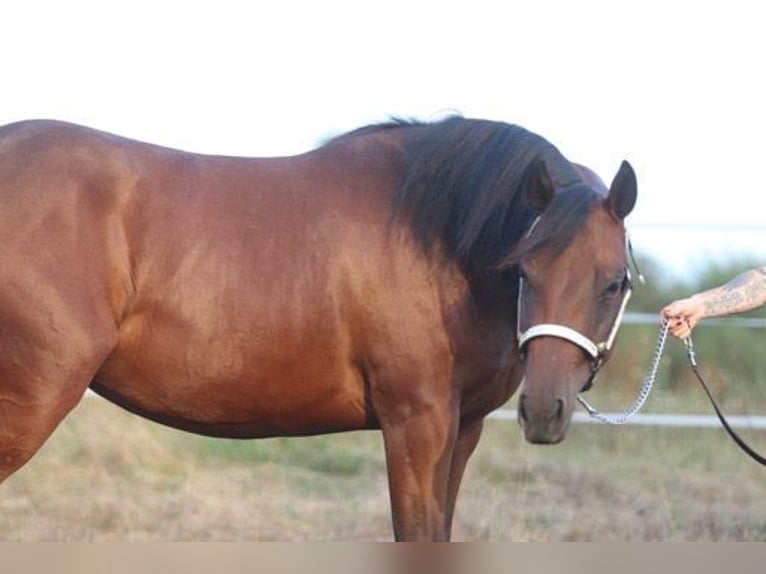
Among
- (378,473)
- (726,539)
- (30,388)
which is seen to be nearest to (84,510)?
(378,473)

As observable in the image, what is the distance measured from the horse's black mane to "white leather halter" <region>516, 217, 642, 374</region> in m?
0.17

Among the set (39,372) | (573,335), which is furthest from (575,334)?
(39,372)

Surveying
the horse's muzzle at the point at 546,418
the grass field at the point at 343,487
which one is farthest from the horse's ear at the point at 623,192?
the grass field at the point at 343,487

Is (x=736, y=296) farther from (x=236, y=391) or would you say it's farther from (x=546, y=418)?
(x=236, y=391)

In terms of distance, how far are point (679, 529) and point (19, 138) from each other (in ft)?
13.0

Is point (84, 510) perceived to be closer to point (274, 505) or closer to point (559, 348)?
point (274, 505)

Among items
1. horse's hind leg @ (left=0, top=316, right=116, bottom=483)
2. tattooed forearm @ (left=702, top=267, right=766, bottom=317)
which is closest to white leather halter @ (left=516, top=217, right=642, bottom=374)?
tattooed forearm @ (left=702, top=267, right=766, bottom=317)

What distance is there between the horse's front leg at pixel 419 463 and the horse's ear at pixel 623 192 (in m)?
0.87

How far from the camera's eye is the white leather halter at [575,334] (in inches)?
163

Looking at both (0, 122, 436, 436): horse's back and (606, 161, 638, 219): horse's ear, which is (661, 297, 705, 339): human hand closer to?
(606, 161, 638, 219): horse's ear

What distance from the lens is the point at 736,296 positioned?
4.53m

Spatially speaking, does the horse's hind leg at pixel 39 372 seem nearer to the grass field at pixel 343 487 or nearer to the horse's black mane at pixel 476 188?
the horse's black mane at pixel 476 188

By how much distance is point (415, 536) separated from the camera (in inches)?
179

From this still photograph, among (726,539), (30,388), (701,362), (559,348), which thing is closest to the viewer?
(559,348)
